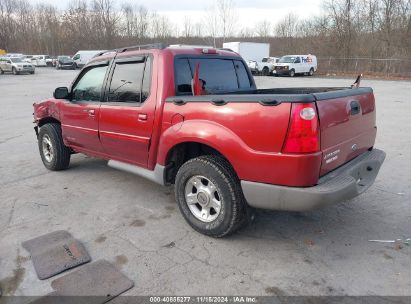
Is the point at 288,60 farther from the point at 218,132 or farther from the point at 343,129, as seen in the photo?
the point at 218,132

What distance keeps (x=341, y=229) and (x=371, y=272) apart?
799 millimetres

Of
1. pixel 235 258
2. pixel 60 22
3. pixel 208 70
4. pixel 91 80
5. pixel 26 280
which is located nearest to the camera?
pixel 26 280

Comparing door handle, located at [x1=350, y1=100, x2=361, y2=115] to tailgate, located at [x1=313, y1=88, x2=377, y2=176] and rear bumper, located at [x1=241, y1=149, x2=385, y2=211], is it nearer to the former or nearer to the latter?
tailgate, located at [x1=313, y1=88, x2=377, y2=176]

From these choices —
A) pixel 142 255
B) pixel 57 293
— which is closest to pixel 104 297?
pixel 57 293

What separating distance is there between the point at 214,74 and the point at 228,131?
140 cm

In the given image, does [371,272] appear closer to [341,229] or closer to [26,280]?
[341,229]

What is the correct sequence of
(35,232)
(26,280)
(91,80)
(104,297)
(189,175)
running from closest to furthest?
(104,297), (26,280), (189,175), (35,232), (91,80)

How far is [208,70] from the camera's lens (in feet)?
14.3

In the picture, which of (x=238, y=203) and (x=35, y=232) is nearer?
(x=238, y=203)

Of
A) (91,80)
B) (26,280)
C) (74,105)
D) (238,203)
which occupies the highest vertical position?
(91,80)

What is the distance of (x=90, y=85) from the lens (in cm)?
501

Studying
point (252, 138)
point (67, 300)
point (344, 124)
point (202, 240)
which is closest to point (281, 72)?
point (344, 124)

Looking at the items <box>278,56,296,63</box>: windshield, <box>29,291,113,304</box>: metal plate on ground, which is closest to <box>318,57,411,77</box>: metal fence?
<box>278,56,296,63</box>: windshield

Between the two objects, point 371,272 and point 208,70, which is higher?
point 208,70
